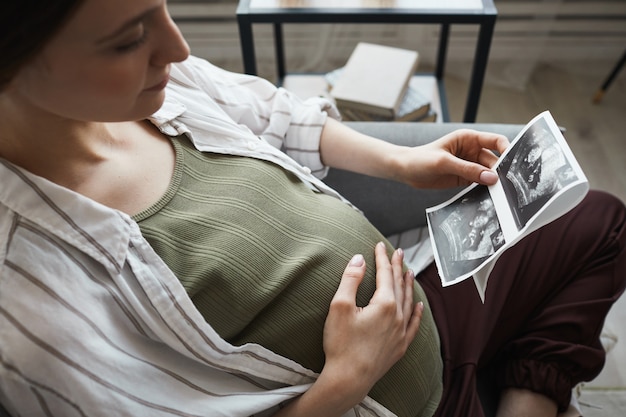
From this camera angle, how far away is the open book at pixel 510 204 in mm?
752

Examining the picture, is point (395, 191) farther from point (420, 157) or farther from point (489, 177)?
point (489, 177)

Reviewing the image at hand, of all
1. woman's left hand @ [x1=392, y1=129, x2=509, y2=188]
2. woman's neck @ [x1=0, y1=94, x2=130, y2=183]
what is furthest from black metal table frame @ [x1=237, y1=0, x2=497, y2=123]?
woman's neck @ [x1=0, y1=94, x2=130, y2=183]

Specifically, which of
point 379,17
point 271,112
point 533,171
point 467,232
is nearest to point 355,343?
point 467,232

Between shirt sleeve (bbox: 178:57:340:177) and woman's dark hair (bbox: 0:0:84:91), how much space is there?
0.48 m

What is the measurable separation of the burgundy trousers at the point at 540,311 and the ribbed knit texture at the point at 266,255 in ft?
0.22

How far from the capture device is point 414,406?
35.0 inches

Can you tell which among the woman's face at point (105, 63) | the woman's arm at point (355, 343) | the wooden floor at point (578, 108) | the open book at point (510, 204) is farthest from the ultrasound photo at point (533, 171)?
the wooden floor at point (578, 108)

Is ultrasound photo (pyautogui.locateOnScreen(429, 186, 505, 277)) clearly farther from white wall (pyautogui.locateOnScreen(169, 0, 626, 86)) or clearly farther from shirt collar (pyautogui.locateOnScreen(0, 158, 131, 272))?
white wall (pyautogui.locateOnScreen(169, 0, 626, 86))

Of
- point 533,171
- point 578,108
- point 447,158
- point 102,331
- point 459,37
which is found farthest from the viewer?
point 459,37

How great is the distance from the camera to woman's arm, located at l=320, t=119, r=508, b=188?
0.96 m

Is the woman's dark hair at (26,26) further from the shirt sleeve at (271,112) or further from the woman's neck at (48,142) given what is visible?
the shirt sleeve at (271,112)

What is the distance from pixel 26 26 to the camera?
52 centimetres

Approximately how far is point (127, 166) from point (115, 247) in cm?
16

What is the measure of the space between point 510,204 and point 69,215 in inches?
23.2
